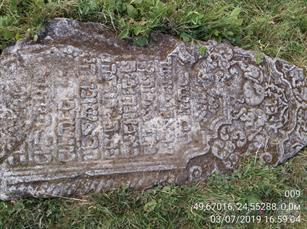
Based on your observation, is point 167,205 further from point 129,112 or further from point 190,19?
point 190,19

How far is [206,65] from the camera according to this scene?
256 cm

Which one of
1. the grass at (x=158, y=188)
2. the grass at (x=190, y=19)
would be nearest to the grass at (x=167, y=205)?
the grass at (x=158, y=188)

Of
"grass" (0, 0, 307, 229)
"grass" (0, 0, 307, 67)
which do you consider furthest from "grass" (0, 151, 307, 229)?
"grass" (0, 0, 307, 67)

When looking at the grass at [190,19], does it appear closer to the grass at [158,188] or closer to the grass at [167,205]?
the grass at [158,188]

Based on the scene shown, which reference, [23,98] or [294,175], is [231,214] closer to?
[294,175]

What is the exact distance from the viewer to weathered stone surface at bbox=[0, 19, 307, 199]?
229 cm

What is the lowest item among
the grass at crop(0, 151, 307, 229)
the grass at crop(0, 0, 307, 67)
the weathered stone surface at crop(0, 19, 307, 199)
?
the grass at crop(0, 151, 307, 229)

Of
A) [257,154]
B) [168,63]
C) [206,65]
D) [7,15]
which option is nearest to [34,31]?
[7,15]

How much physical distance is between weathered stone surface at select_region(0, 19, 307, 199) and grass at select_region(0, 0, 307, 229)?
7 centimetres

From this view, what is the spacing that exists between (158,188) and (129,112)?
46cm

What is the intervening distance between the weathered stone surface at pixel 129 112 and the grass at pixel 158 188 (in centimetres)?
7

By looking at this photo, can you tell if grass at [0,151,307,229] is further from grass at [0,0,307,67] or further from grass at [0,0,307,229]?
grass at [0,0,307,67]

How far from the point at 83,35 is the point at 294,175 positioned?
1.54 m

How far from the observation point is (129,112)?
2.41m
